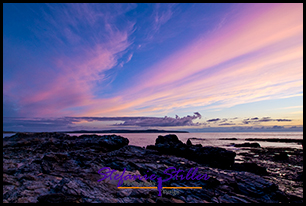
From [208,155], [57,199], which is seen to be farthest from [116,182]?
[208,155]

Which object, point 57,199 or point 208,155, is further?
point 208,155

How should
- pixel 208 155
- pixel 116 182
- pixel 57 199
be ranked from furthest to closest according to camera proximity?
pixel 208 155
pixel 116 182
pixel 57 199

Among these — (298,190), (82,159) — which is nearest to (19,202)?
(82,159)

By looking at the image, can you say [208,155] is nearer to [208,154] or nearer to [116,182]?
[208,154]

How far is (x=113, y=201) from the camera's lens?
934 cm

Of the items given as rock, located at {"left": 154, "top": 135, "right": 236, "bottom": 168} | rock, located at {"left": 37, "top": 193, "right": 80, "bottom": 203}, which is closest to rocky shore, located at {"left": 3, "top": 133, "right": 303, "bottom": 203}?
rock, located at {"left": 37, "top": 193, "right": 80, "bottom": 203}

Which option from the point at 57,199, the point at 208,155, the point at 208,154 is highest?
the point at 57,199

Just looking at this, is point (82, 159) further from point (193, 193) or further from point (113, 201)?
point (193, 193)

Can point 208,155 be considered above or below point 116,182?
below

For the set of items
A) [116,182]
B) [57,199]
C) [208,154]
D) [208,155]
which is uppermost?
[57,199]

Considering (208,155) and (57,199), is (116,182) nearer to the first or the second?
(57,199)

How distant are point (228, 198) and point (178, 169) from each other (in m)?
5.25

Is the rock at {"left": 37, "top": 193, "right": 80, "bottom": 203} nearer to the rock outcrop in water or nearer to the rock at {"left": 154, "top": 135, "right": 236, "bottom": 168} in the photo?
the rock outcrop in water

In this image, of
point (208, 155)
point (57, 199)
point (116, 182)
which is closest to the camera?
point (57, 199)
